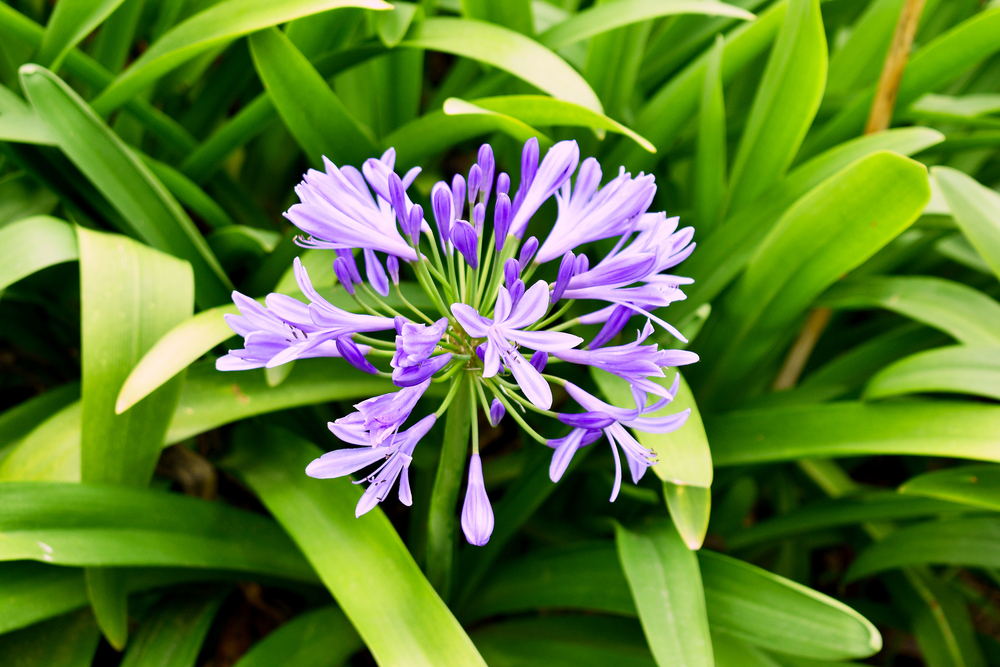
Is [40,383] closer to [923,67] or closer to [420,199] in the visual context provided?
[420,199]

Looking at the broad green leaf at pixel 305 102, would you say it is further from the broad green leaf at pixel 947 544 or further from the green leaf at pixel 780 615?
the broad green leaf at pixel 947 544

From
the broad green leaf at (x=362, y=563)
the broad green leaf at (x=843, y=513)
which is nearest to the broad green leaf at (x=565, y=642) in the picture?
the broad green leaf at (x=362, y=563)

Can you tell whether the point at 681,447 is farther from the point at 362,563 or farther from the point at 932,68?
the point at 932,68

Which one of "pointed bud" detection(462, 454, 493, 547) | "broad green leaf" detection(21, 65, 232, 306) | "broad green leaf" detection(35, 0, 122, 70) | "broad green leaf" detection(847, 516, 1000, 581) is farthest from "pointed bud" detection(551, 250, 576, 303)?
"broad green leaf" detection(847, 516, 1000, 581)

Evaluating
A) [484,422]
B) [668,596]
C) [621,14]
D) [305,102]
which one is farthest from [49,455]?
[621,14]

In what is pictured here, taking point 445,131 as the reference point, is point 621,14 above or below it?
above
